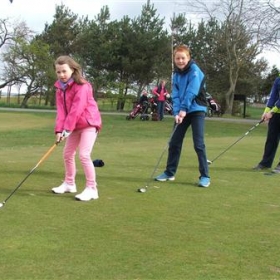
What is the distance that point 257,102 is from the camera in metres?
72.3

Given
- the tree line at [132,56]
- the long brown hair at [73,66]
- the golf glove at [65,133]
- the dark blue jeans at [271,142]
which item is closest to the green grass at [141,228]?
the golf glove at [65,133]

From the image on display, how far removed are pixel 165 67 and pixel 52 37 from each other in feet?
48.4

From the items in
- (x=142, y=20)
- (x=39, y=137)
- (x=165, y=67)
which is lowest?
(x=39, y=137)

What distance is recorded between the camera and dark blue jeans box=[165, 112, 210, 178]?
6.73 m

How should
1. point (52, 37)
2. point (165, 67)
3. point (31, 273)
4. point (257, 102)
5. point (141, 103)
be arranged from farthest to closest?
1. point (257, 102)
2. point (52, 37)
3. point (165, 67)
4. point (141, 103)
5. point (31, 273)

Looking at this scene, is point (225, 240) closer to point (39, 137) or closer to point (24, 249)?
point (24, 249)

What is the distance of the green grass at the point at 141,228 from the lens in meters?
3.46

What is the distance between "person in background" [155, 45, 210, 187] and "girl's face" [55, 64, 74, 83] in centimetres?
165

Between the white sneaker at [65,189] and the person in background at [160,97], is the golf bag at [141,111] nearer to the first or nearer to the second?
the person in background at [160,97]

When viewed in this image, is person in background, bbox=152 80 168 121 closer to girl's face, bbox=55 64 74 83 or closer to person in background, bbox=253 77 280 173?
person in background, bbox=253 77 280 173

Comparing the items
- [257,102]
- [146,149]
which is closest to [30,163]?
[146,149]

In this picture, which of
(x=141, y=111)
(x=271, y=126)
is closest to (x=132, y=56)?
(x=141, y=111)

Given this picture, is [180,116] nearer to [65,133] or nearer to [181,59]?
[181,59]

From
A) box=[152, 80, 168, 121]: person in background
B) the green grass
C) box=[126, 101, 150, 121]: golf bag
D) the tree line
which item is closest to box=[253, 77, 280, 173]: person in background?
the green grass
